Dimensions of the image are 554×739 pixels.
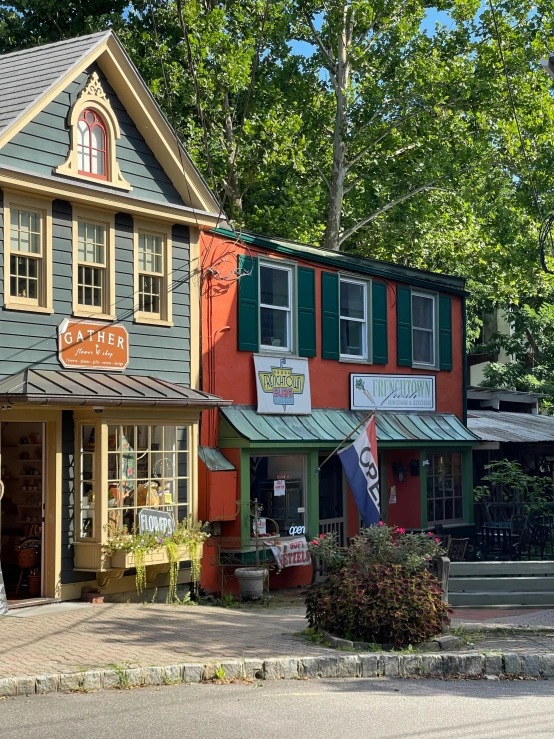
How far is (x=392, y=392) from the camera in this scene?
22094 mm

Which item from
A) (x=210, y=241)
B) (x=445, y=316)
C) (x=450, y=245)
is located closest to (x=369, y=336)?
(x=445, y=316)

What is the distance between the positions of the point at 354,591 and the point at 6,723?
189 inches

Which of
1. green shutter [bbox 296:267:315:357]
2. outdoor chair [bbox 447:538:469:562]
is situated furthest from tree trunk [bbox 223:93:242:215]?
outdoor chair [bbox 447:538:469:562]

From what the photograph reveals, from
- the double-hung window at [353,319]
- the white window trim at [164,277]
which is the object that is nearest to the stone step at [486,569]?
the white window trim at [164,277]

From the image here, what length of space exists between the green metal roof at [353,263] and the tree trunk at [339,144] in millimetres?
6668

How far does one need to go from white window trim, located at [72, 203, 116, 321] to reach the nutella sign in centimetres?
16

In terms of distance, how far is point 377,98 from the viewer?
3023cm

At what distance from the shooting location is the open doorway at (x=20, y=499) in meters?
15.5

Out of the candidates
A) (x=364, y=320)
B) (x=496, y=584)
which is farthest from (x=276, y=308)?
(x=496, y=584)

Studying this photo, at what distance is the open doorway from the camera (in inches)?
609

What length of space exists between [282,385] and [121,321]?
4063 millimetres

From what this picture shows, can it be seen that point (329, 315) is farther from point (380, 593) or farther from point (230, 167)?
point (230, 167)

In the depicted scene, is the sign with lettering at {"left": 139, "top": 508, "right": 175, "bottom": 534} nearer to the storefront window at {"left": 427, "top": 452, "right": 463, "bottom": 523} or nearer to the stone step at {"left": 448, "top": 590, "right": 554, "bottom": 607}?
the stone step at {"left": 448, "top": 590, "right": 554, "bottom": 607}

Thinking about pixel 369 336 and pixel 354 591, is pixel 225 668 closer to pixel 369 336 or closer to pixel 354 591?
pixel 354 591
